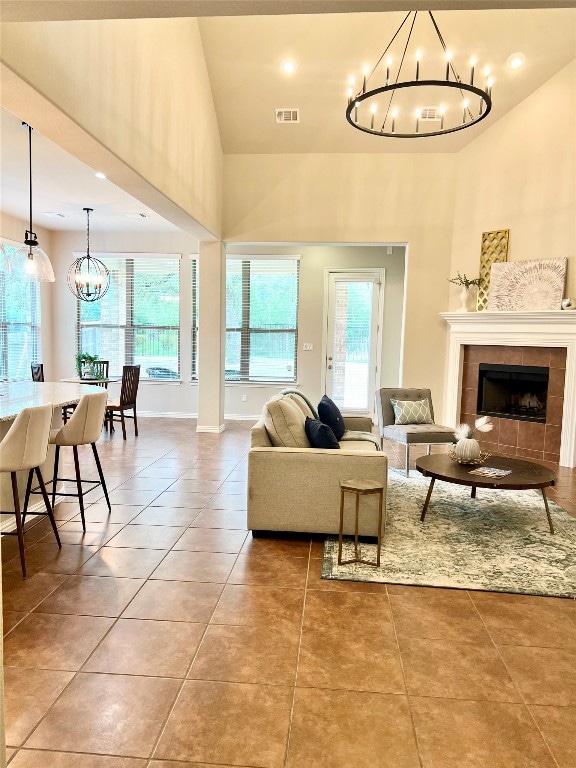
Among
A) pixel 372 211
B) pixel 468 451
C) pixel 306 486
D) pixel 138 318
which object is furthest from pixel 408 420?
pixel 138 318

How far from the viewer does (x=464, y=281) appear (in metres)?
6.68

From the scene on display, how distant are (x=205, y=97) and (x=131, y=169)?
281 cm

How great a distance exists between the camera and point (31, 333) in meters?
8.39

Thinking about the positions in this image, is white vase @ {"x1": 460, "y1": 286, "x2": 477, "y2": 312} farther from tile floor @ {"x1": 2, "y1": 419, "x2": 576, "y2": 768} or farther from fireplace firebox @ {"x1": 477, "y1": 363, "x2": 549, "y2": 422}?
tile floor @ {"x1": 2, "y1": 419, "x2": 576, "y2": 768}

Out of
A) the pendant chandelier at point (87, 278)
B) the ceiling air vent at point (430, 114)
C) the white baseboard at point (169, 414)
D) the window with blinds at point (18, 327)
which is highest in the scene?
the ceiling air vent at point (430, 114)

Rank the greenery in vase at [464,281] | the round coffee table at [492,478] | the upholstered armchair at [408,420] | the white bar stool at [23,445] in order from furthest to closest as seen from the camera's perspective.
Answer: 1. the greenery in vase at [464,281]
2. the upholstered armchair at [408,420]
3. the round coffee table at [492,478]
4. the white bar stool at [23,445]

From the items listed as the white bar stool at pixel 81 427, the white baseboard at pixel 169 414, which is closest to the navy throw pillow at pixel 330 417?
the white bar stool at pixel 81 427

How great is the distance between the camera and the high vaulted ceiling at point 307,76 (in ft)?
17.0

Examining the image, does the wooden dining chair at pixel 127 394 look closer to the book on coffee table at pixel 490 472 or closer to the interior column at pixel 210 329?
the interior column at pixel 210 329

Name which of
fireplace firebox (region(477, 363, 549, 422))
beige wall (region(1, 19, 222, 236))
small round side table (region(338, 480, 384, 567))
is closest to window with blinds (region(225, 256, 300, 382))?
beige wall (region(1, 19, 222, 236))

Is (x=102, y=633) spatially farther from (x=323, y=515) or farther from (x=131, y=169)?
(x=131, y=169)

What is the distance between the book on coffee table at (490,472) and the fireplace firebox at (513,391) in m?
2.65

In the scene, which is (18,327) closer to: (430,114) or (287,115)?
(287,115)

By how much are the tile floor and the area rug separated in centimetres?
14
